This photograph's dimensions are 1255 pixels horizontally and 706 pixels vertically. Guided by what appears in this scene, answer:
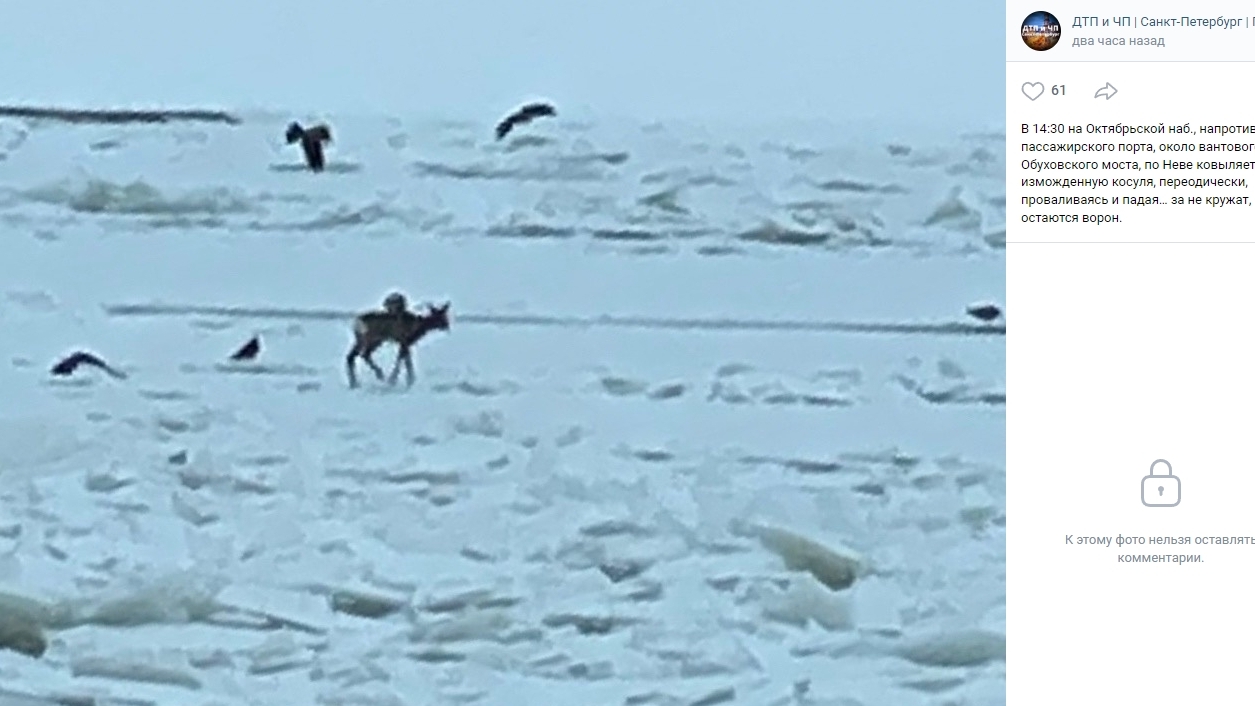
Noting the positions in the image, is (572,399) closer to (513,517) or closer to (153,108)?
(513,517)

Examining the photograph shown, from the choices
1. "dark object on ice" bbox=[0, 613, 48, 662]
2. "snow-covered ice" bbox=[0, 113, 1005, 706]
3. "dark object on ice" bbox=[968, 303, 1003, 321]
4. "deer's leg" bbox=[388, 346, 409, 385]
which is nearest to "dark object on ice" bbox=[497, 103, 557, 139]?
"snow-covered ice" bbox=[0, 113, 1005, 706]

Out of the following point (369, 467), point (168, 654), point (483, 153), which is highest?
point (483, 153)

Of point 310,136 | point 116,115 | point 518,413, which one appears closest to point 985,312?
point 518,413

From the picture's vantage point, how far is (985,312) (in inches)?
30.7

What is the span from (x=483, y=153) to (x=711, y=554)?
26 cm

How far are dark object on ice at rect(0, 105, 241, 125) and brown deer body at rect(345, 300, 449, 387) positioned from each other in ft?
0.44

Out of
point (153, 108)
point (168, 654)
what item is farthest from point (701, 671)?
point (153, 108)

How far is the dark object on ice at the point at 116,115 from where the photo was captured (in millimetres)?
787

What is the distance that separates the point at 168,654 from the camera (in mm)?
804

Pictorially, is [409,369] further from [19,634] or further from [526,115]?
[19,634]
